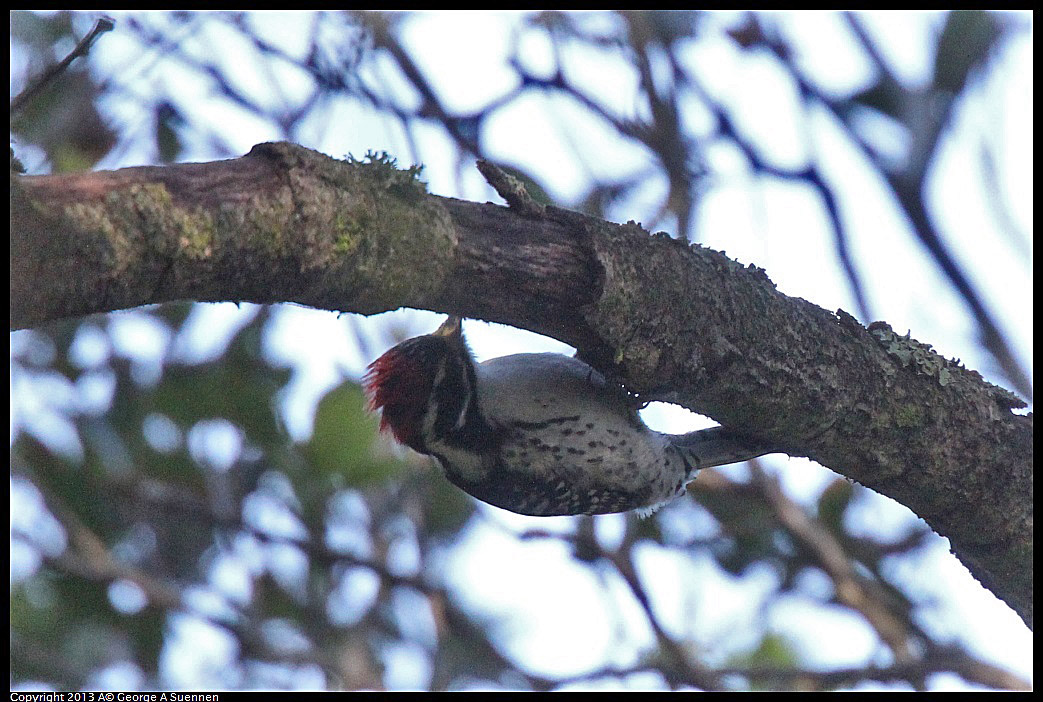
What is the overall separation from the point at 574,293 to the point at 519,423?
55.5 inches

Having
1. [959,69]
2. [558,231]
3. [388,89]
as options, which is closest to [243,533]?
[388,89]

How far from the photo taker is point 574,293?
2920mm

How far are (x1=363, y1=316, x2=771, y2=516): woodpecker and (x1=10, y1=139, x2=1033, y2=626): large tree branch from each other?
0.80m

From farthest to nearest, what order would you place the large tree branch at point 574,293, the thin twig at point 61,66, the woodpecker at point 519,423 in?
1. the woodpecker at point 519,423
2. the thin twig at point 61,66
3. the large tree branch at point 574,293

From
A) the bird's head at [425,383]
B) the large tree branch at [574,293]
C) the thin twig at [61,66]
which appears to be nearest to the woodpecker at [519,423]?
the bird's head at [425,383]

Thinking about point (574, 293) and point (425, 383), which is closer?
point (574, 293)

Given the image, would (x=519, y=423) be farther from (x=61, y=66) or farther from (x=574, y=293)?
(x=61, y=66)

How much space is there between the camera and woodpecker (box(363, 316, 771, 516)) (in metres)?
4.20

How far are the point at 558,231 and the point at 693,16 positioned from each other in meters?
4.68

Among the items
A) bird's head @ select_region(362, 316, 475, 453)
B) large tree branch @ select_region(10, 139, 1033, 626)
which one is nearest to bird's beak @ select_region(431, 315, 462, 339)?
bird's head @ select_region(362, 316, 475, 453)

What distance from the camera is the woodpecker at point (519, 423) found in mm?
4199

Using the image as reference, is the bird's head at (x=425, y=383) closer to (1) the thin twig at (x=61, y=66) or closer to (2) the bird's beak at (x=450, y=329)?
(2) the bird's beak at (x=450, y=329)

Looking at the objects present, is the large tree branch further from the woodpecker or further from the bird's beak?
the bird's beak

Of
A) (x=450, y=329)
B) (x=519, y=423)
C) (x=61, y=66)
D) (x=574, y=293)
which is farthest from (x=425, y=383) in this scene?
(x=61, y=66)
